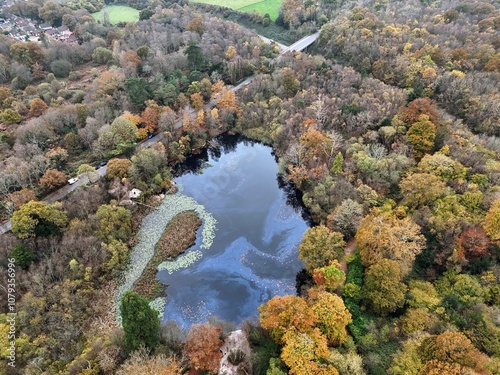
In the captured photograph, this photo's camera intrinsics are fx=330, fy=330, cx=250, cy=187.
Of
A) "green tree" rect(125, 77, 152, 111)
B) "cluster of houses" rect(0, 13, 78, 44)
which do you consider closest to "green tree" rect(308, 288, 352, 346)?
"green tree" rect(125, 77, 152, 111)

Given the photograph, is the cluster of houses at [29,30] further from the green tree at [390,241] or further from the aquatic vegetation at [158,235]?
the green tree at [390,241]

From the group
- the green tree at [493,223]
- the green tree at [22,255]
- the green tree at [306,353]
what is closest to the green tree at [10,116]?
the green tree at [22,255]

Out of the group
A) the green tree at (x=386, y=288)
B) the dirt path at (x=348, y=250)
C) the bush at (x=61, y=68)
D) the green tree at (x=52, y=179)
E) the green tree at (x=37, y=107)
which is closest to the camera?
the green tree at (x=386, y=288)

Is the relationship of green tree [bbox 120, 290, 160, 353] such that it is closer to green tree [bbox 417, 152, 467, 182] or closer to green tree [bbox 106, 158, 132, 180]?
green tree [bbox 106, 158, 132, 180]

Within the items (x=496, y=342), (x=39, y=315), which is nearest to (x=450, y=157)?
(x=496, y=342)

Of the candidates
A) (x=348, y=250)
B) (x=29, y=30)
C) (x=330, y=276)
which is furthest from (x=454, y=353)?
(x=29, y=30)

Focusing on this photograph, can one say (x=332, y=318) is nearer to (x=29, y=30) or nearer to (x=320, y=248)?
(x=320, y=248)

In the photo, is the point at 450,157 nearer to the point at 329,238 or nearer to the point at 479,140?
the point at 479,140
